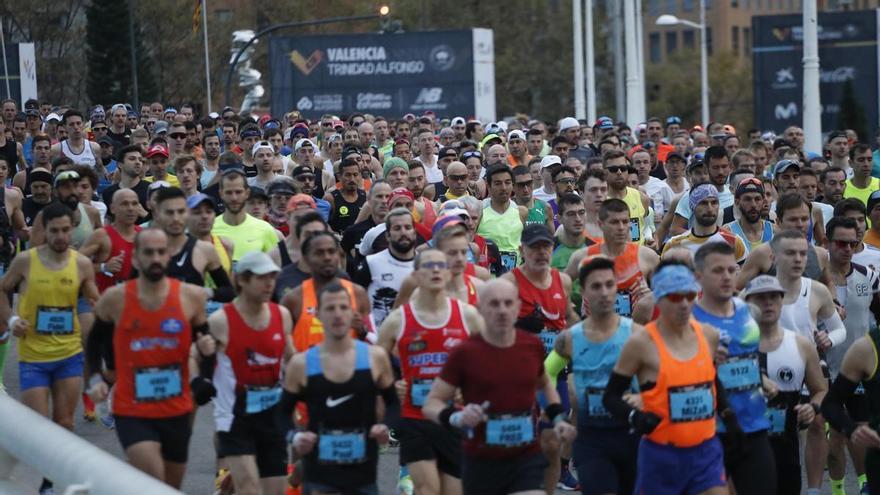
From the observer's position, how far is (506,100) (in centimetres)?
8125

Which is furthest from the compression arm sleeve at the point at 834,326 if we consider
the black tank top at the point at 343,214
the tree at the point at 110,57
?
the tree at the point at 110,57

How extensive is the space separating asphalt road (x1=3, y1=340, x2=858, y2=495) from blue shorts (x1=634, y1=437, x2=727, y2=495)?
3251 millimetres

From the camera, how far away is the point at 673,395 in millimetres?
Result: 8633

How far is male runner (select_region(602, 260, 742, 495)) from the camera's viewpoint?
8648mm

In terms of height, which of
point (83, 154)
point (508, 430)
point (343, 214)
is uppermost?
point (83, 154)

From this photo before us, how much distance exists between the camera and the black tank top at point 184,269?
11500mm

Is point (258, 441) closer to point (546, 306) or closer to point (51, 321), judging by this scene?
point (546, 306)

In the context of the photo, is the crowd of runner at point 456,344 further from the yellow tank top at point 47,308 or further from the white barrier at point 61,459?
the white barrier at point 61,459

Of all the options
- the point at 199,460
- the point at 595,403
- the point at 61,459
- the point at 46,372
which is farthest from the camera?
the point at 199,460

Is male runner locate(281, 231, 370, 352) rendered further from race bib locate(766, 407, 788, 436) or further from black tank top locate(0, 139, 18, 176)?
black tank top locate(0, 139, 18, 176)

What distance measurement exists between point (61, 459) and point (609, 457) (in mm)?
2873

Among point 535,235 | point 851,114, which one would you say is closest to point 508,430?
point 535,235

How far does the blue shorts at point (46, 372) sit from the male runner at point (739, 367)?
4.31 m

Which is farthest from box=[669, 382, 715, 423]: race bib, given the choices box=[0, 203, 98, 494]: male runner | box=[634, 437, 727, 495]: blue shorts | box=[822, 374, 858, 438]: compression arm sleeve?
box=[0, 203, 98, 494]: male runner
